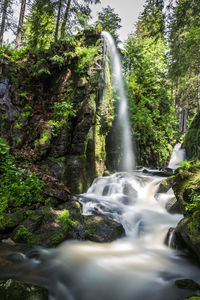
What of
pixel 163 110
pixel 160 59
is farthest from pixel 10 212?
pixel 160 59

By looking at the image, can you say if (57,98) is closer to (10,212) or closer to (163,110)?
(10,212)

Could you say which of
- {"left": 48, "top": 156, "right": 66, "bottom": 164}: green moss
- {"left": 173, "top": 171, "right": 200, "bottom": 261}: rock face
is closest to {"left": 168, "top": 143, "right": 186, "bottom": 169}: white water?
{"left": 48, "top": 156, "right": 66, "bottom": 164}: green moss

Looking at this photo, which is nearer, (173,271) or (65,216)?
(173,271)

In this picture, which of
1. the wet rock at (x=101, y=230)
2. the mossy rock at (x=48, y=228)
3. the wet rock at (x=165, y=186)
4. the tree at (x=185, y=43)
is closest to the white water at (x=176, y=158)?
the tree at (x=185, y=43)

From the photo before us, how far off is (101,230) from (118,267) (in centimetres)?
140

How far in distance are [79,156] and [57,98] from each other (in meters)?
3.54

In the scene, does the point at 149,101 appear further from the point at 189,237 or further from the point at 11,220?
the point at 11,220

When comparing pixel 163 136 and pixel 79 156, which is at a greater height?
pixel 163 136

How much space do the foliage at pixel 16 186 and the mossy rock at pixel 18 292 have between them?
289cm

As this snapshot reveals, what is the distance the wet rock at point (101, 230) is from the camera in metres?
5.30

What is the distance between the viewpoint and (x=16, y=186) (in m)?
5.97

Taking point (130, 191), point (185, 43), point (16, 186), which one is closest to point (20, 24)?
point (16, 186)

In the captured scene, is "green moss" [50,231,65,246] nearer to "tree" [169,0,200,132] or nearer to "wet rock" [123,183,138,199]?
"wet rock" [123,183,138,199]

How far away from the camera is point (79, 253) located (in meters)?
4.62
